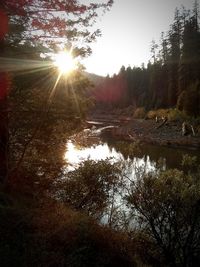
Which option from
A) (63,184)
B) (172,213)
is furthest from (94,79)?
(172,213)

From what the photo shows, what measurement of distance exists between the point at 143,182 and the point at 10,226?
348cm

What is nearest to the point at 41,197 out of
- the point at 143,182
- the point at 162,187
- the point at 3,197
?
the point at 3,197

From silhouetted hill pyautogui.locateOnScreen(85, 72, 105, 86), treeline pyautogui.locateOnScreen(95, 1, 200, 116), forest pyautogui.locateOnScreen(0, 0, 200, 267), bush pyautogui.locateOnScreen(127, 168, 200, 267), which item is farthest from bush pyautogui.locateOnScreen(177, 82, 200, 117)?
bush pyautogui.locateOnScreen(127, 168, 200, 267)

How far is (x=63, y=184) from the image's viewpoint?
384 inches

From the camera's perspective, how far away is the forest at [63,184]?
630 centimetres

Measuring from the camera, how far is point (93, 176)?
30.7 feet

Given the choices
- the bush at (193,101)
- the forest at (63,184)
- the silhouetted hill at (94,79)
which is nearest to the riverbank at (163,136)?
the bush at (193,101)

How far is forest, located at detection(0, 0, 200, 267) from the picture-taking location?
6301 millimetres

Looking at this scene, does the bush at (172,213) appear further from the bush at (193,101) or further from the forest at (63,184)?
the bush at (193,101)

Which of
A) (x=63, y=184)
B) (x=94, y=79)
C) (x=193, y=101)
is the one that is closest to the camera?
(x=63, y=184)

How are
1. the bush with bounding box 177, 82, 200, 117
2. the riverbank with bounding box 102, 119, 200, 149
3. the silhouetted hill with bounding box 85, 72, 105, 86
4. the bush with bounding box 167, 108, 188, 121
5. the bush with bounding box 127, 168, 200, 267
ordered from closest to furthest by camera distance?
1. the bush with bounding box 127, 168, 200, 267
2. the silhouetted hill with bounding box 85, 72, 105, 86
3. the riverbank with bounding box 102, 119, 200, 149
4. the bush with bounding box 177, 82, 200, 117
5. the bush with bounding box 167, 108, 188, 121

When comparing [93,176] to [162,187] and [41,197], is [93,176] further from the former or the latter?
[162,187]

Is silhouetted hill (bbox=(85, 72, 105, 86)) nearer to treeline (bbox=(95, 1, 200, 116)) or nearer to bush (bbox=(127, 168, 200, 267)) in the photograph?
bush (bbox=(127, 168, 200, 267))

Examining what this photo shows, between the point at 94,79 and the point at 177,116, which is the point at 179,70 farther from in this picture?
the point at 94,79
